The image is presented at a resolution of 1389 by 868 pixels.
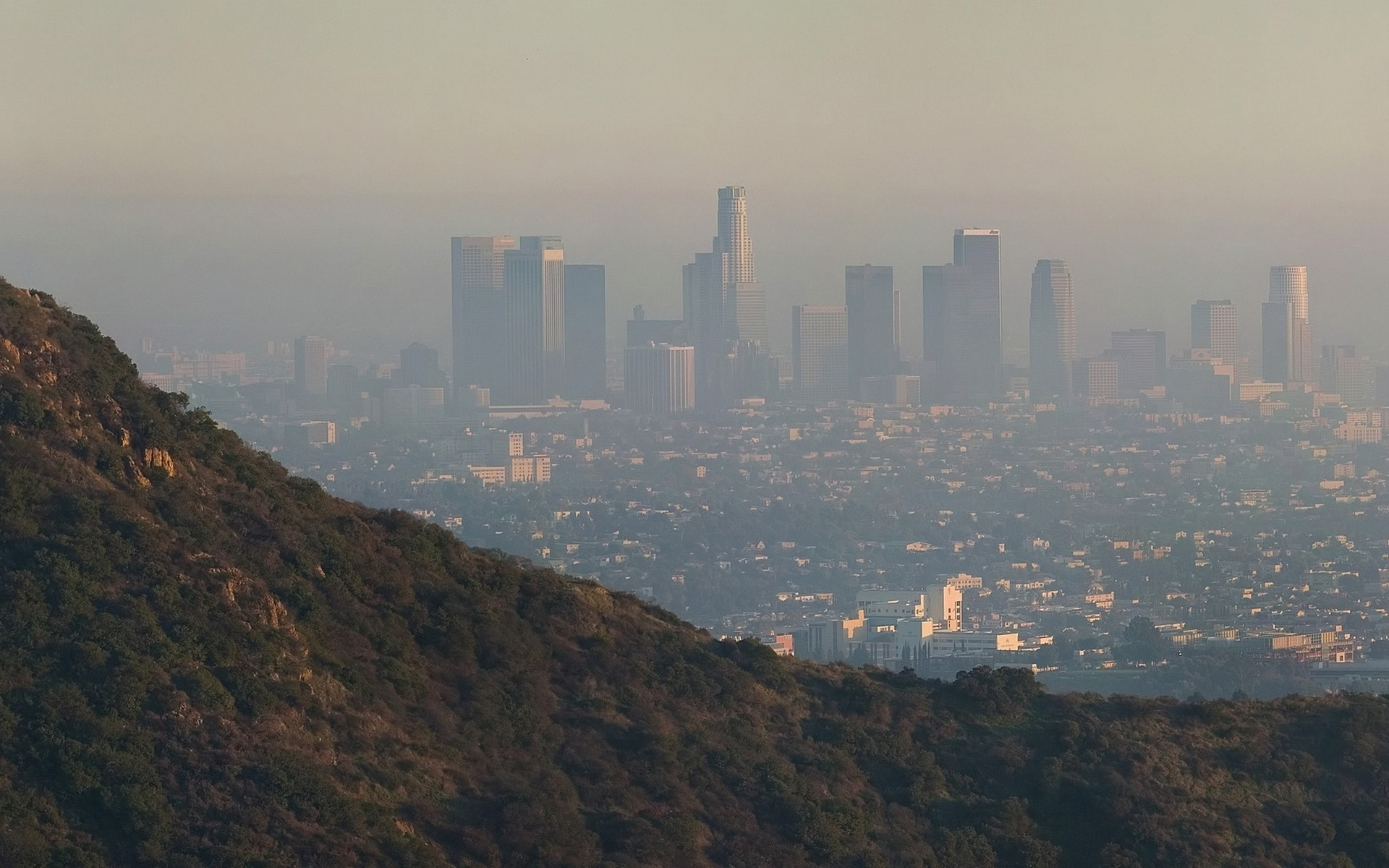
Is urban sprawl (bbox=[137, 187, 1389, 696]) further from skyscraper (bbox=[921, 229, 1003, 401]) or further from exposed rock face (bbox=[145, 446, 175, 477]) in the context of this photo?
exposed rock face (bbox=[145, 446, 175, 477])

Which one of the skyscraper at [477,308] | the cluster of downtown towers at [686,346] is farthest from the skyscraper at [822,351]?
the skyscraper at [477,308]

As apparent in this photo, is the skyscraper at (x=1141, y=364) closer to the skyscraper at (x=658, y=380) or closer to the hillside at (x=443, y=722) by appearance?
the skyscraper at (x=658, y=380)

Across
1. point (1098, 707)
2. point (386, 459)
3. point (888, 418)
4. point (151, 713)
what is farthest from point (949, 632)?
point (888, 418)

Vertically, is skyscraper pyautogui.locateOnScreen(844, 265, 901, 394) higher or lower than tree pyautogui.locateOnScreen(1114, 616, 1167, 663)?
higher

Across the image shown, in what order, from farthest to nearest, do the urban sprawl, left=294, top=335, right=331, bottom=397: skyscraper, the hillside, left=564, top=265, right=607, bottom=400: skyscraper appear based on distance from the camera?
left=564, top=265, right=607, bottom=400: skyscraper → left=294, top=335, right=331, bottom=397: skyscraper → the urban sprawl → the hillside

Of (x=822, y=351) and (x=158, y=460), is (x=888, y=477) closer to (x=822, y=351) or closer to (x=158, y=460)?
(x=822, y=351)

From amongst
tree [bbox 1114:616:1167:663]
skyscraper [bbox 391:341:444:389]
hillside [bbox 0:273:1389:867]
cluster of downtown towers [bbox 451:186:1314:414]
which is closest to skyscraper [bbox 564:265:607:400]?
cluster of downtown towers [bbox 451:186:1314:414]
